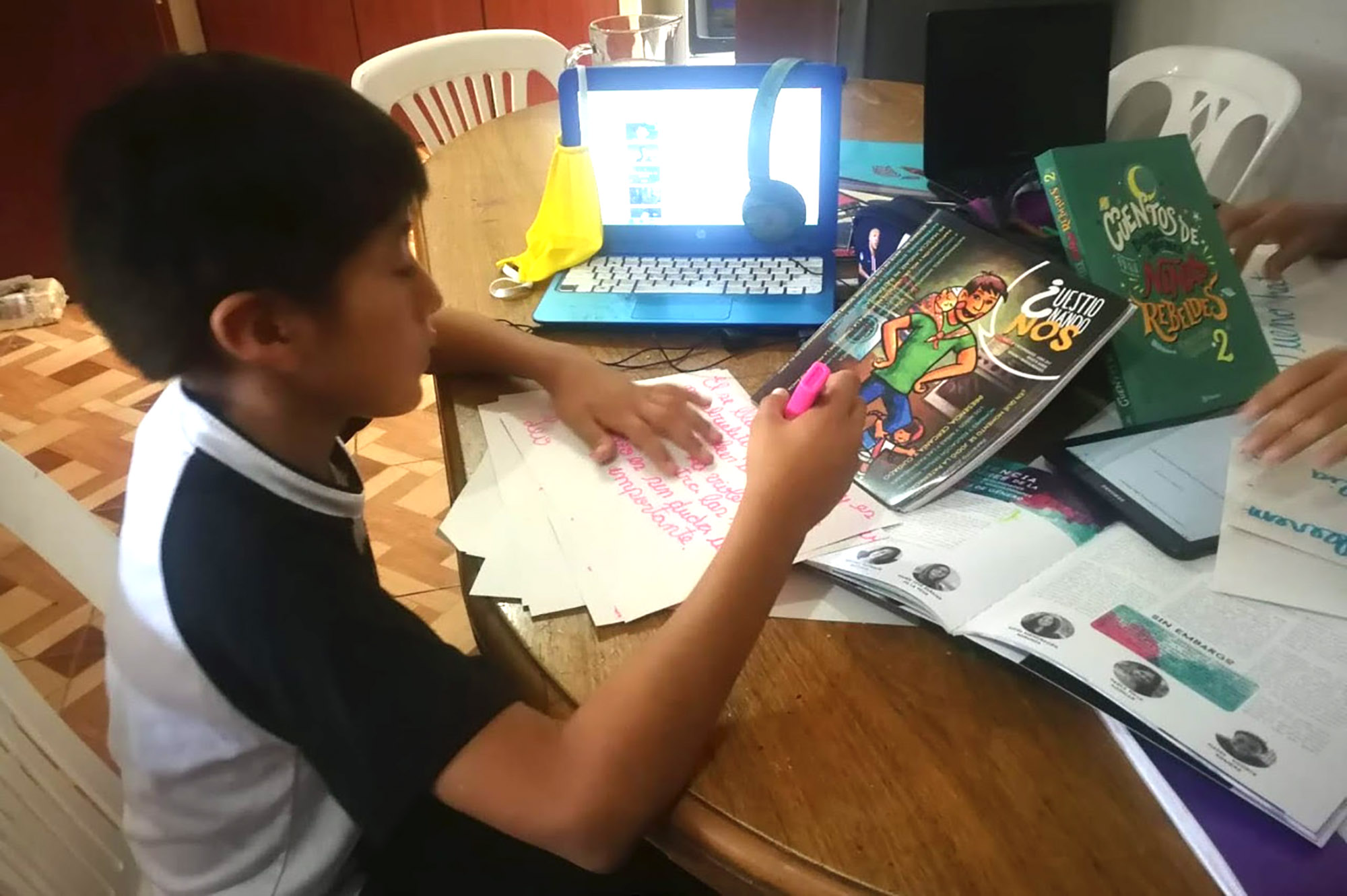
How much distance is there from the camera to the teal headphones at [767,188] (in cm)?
98

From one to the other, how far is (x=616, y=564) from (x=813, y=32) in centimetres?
109

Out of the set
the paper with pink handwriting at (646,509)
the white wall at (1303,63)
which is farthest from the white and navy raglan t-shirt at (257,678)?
the white wall at (1303,63)

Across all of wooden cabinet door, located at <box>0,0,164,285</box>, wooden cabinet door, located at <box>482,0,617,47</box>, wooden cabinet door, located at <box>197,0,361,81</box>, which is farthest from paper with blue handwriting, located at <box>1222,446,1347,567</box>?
wooden cabinet door, located at <box>482,0,617,47</box>

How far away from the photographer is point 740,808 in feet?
1.80

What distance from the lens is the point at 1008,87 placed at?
121cm

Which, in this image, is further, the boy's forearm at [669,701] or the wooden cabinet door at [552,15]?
the wooden cabinet door at [552,15]

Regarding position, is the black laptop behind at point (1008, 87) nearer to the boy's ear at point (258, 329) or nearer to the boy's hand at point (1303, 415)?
the boy's hand at point (1303, 415)

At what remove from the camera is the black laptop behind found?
1185 mm

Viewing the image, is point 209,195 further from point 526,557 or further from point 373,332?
point 526,557

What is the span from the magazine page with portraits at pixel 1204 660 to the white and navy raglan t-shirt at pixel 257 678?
1.11ft

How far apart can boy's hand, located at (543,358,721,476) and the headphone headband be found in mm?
273

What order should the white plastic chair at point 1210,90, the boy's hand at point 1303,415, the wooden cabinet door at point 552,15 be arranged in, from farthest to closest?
1. the wooden cabinet door at point 552,15
2. the white plastic chair at point 1210,90
3. the boy's hand at point 1303,415

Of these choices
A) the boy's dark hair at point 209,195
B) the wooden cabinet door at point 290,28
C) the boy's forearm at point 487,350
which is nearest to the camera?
the boy's dark hair at point 209,195

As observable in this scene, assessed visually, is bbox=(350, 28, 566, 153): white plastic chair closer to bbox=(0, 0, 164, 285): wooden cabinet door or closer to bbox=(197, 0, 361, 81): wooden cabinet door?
bbox=(0, 0, 164, 285): wooden cabinet door
